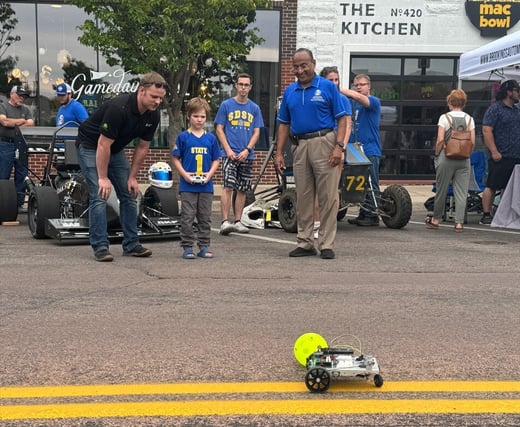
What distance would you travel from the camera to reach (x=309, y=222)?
21.9 ft

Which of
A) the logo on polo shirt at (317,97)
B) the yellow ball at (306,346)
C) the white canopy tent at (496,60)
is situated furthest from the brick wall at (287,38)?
the yellow ball at (306,346)

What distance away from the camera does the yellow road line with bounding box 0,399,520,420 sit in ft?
9.25

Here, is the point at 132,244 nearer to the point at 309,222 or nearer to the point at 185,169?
the point at 185,169

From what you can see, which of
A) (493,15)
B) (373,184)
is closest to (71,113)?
(373,184)

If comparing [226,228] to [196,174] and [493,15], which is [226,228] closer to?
[196,174]

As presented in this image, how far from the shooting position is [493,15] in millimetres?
15539

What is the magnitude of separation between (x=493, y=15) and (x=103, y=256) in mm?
12854

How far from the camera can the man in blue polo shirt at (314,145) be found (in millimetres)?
6414

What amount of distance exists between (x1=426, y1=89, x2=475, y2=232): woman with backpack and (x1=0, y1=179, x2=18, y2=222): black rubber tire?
5.74 metres

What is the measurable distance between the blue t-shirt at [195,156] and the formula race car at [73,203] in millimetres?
1033

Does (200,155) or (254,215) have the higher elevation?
(200,155)

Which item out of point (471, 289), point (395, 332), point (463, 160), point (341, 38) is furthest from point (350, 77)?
point (395, 332)

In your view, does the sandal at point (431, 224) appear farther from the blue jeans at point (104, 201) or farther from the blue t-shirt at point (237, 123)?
the blue jeans at point (104, 201)

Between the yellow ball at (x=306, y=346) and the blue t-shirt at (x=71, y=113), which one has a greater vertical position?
the blue t-shirt at (x=71, y=113)
